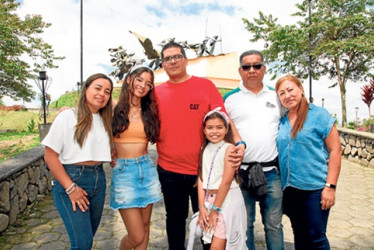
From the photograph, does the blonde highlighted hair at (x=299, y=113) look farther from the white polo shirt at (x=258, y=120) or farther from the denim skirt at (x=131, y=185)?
the denim skirt at (x=131, y=185)

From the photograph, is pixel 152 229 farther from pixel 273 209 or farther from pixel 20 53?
pixel 20 53

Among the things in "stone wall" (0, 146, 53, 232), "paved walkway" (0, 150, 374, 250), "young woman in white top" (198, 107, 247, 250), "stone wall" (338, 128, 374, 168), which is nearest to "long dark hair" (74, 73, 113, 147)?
"young woman in white top" (198, 107, 247, 250)

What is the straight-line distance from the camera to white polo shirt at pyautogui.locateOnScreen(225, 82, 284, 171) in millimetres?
2492

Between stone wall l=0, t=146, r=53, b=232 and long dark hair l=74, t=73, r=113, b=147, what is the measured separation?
2193 millimetres

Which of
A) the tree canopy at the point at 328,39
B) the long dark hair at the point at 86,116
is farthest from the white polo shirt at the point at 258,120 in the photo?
the tree canopy at the point at 328,39

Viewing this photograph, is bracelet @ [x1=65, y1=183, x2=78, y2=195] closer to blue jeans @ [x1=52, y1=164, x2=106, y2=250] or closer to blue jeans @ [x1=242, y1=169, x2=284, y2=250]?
blue jeans @ [x1=52, y1=164, x2=106, y2=250]

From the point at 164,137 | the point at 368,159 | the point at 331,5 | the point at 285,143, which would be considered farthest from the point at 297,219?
the point at 331,5

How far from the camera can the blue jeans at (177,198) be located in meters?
2.67

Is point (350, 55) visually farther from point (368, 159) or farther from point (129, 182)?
point (129, 182)

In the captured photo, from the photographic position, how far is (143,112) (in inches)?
102

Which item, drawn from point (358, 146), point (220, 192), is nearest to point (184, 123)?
point (220, 192)

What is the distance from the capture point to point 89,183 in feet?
7.13

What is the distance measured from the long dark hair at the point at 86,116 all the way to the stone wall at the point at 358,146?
7.49m

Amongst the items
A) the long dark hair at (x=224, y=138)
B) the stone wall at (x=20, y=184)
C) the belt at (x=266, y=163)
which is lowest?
the stone wall at (x=20, y=184)
